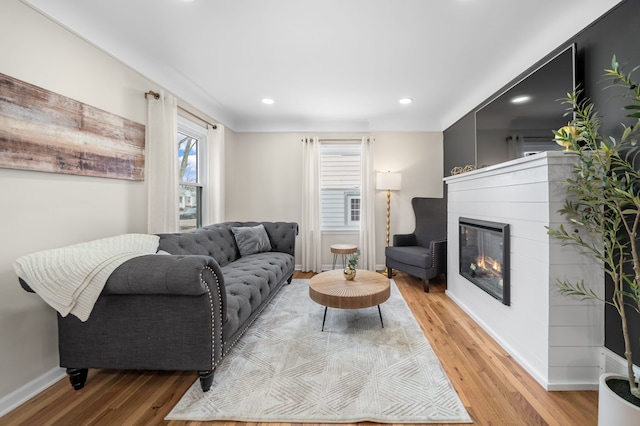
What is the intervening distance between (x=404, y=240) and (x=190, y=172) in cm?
327

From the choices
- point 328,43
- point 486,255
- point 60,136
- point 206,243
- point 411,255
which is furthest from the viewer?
point 411,255

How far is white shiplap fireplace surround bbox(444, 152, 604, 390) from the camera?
1.61m

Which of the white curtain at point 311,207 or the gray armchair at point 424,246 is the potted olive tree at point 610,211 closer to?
the gray armchair at point 424,246

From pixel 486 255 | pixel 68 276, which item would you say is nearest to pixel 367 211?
pixel 486 255

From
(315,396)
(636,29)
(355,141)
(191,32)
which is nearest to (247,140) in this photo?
(355,141)

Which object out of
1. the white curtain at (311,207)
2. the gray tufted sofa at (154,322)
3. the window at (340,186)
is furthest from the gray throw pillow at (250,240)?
the gray tufted sofa at (154,322)

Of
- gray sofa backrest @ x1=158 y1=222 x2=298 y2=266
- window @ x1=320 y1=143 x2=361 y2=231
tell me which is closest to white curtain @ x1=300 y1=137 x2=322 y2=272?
window @ x1=320 y1=143 x2=361 y2=231

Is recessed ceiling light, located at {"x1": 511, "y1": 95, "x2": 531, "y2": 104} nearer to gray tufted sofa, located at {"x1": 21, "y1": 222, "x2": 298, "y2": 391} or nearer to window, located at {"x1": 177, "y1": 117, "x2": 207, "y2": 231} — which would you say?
gray tufted sofa, located at {"x1": 21, "y1": 222, "x2": 298, "y2": 391}

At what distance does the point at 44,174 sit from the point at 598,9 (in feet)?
12.2

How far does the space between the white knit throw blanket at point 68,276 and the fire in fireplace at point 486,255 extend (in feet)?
8.78

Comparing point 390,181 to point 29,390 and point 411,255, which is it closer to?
point 411,255

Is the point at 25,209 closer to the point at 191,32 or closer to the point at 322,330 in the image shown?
the point at 191,32

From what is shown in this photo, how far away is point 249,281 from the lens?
2.26 metres

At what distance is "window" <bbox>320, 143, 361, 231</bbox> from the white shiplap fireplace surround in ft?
8.55
